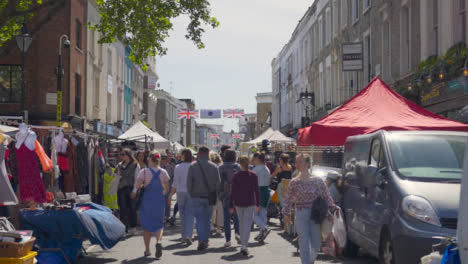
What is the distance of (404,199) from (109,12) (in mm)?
12186

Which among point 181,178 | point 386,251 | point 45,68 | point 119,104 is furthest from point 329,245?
point 119,104

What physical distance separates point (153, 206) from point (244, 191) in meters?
1.68

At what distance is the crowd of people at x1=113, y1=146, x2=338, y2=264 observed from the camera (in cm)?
909

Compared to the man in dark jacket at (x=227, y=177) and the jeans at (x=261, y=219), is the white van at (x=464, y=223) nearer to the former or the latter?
the man in dark jacket at (x=227, y=177)

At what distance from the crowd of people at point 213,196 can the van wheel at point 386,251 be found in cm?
80

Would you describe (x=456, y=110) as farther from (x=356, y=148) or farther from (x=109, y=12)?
(x=109, y=12)

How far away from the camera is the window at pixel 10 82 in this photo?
28203 mm

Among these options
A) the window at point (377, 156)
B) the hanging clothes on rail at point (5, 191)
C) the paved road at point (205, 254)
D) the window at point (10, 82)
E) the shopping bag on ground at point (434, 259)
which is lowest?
the paved road at point (205, 254)

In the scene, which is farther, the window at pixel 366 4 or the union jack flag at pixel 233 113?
the union jack flag at pixel 233 113

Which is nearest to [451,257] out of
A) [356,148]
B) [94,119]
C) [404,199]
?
[404,199]

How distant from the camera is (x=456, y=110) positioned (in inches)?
658

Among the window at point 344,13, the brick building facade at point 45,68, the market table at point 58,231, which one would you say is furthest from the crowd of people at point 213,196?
the window at point 344,13

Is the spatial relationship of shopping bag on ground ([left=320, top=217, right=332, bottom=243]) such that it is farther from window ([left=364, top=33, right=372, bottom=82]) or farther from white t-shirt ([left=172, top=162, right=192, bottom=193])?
window ([left=364, top=33, right=372, bottom=82])

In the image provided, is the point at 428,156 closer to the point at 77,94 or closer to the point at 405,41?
the point at 405,41
